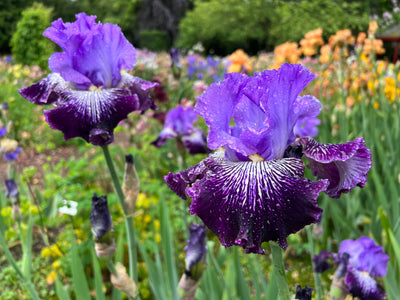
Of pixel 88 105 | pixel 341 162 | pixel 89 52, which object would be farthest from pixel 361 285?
pixel 89 52

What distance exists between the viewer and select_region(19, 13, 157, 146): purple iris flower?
1.07 meters

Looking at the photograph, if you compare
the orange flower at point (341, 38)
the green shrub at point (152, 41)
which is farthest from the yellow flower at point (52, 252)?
the green shrub at point (152, 41)

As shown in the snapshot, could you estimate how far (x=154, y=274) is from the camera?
5.15 feet

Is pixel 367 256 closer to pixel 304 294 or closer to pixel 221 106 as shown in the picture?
pixel 304 294

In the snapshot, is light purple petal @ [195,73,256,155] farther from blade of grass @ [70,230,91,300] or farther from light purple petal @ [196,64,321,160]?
blade of grass @ [70,230,91,300]

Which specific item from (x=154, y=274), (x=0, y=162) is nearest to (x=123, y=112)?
(x=154, y=274)

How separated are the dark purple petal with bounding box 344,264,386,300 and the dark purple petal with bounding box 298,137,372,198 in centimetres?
63

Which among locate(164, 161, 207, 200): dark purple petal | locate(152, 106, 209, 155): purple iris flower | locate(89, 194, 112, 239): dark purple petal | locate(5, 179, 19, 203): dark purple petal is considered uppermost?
locate(164, 161, 207, 200): dark purple petal

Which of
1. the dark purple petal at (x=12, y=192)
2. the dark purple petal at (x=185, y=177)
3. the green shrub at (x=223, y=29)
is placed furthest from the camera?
the green shrub at (x=223, y=29)

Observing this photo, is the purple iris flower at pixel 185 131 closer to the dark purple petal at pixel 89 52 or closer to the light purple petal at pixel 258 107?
the dark purple petal at pixel 89 52

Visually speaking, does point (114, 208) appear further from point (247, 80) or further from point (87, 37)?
point (247, 80)

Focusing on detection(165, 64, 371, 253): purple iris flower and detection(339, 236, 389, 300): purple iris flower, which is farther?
detection(339, 236, 389, 300): purple iris flower

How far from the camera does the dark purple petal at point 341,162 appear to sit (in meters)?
0.70

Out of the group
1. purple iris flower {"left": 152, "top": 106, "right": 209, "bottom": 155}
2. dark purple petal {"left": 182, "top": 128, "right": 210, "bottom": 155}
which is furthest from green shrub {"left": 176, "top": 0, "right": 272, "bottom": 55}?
dark purple petal {"left": 182, "top": 128, "right": 210, "bottom": 155}
